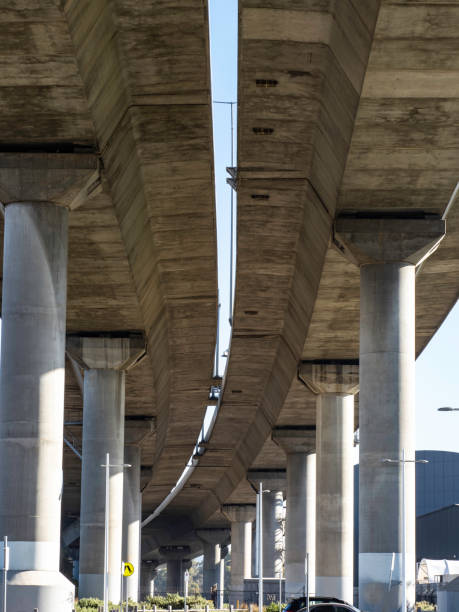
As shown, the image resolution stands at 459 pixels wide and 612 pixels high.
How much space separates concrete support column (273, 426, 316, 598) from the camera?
62.8m

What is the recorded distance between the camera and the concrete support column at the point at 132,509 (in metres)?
64.1

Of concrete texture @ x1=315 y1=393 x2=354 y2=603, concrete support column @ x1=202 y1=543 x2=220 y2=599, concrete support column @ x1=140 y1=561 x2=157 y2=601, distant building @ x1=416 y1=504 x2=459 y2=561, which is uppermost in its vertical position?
concrete texture @ x1=315 y1=393 x2=354 y2=603

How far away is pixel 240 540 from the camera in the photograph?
101625 mm

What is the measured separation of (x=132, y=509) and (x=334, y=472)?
23.0 meters

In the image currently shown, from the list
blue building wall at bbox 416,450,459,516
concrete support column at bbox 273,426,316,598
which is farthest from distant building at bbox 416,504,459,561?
concrete support column at bbox 273,426,316,598

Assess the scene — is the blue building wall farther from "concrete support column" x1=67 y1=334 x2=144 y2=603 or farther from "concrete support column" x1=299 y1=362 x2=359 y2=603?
"concrete support column" x1=67 y1=334 x2=144 y2=603

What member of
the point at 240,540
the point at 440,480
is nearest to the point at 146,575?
the point at 240,540

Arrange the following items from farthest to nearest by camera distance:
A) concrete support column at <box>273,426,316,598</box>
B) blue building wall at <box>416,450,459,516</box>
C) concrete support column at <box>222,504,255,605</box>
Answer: blue building wall at <box>416,450,459,516</box> → concrete support column at <box>222,504,255,605</box> → concrete support column at <box>273,426,316,598</box>

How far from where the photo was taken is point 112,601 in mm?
44281

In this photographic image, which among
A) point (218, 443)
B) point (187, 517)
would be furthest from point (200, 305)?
point (187, 517)

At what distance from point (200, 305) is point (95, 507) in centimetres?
916

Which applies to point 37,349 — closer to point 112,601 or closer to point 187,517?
point 112,601

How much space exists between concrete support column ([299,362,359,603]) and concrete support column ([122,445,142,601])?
17.0m

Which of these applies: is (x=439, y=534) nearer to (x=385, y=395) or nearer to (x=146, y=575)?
(x=385, y=395)
